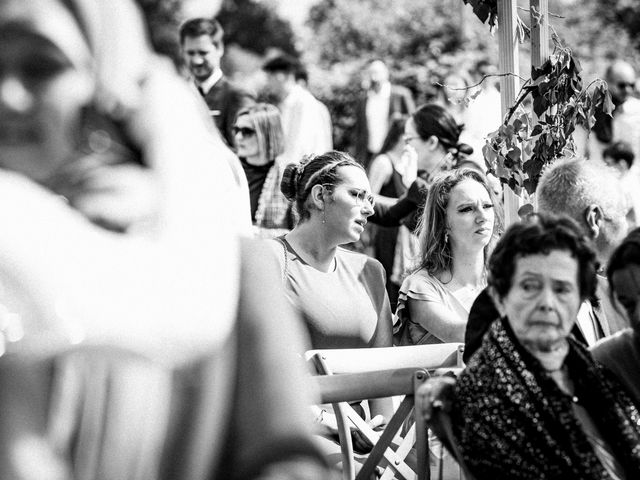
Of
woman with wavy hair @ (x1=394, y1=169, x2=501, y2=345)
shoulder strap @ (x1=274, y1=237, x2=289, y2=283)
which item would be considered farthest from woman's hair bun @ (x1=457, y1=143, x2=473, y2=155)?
shoulder strap @ (x1=274, y1=237, x2=289, y2=283)

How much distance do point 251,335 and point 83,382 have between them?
197mm

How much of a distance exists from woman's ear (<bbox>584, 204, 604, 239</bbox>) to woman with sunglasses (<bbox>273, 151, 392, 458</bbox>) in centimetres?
116

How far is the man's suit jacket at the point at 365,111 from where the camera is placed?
1044 cm

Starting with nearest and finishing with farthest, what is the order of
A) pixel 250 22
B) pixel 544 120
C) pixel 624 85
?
1. pixel 544 120
2. pixel 624 85
3. pixel 250 22

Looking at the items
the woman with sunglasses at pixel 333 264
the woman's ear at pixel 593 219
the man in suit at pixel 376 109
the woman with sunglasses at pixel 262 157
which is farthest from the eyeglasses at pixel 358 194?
the man in suit at pixel 376 109

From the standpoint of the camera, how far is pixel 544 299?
7.50ft

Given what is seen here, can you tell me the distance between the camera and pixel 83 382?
1.03 metres

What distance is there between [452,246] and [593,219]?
122 cm

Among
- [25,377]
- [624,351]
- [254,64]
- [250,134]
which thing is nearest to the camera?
[25,377]

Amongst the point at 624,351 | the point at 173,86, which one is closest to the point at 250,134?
the point at 624,351

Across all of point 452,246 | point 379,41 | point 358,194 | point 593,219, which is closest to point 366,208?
point 358,194

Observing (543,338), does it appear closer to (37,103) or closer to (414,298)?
(37,103)

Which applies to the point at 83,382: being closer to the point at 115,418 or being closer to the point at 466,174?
the point at 115,418

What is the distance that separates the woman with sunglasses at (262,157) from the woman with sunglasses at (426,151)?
75 centimetres
